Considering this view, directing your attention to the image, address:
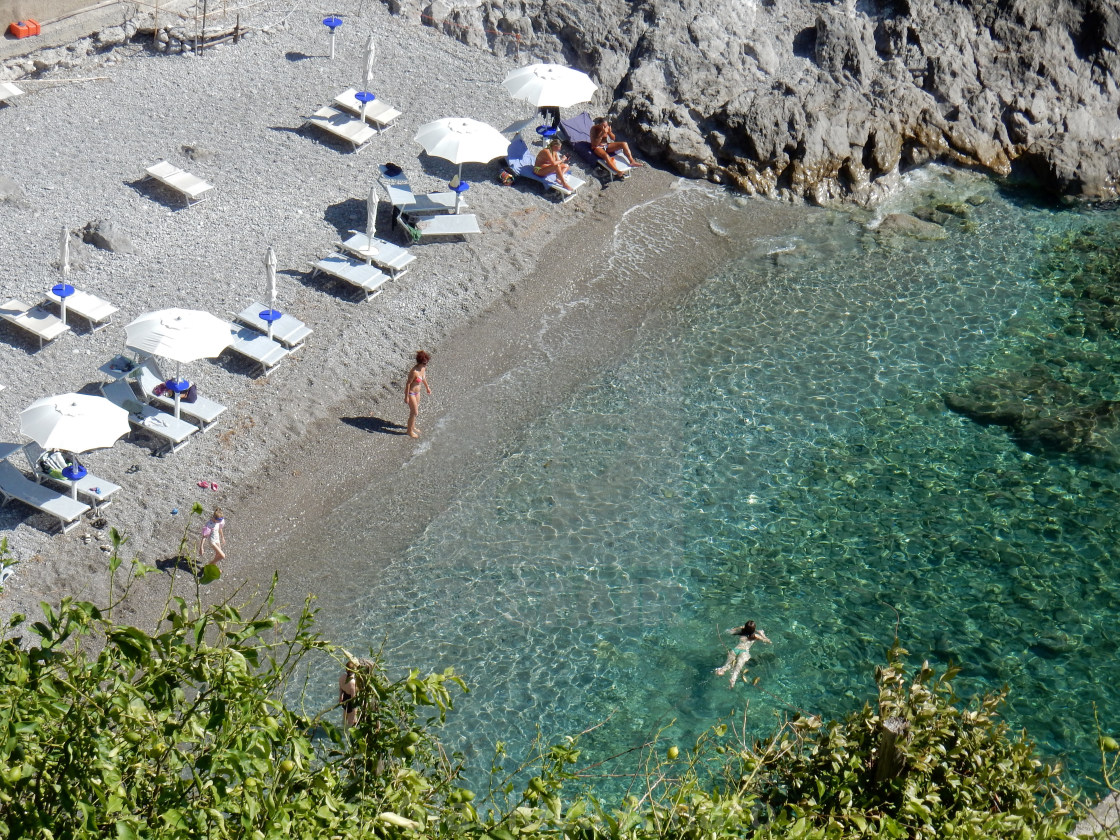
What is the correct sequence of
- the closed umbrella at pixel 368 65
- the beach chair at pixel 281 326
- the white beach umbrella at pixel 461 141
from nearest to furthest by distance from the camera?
the beach chair at pixel 281 326
the white beach umbrella at pixel 461 141
the closed umbrella at pixel 368 65

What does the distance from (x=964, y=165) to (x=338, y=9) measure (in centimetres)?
1375

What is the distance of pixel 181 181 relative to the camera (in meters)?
20.1

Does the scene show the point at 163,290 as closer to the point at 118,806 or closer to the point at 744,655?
the point at 744,655

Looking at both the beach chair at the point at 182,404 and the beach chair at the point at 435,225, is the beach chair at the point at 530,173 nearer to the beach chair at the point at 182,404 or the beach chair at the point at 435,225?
the beach chair at the point at 435,225

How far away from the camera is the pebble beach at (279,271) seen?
15.4 m

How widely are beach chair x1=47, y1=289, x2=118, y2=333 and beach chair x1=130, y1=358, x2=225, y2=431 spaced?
1416 mm

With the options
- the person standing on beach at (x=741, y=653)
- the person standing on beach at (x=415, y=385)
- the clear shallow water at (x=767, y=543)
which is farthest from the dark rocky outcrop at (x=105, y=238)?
A: the person standing on beach at (x=741, y=653)

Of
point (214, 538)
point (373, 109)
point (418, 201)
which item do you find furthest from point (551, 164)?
point (214, 538)

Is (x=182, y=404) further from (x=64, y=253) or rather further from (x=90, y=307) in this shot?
(x=64, y=253)

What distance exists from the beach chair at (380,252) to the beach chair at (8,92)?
713cm

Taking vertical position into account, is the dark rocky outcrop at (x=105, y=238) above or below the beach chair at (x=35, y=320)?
above

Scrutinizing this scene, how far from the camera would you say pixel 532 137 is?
76.5ft

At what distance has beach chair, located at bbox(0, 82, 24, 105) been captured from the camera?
2145 cm

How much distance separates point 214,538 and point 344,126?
1022 cm
